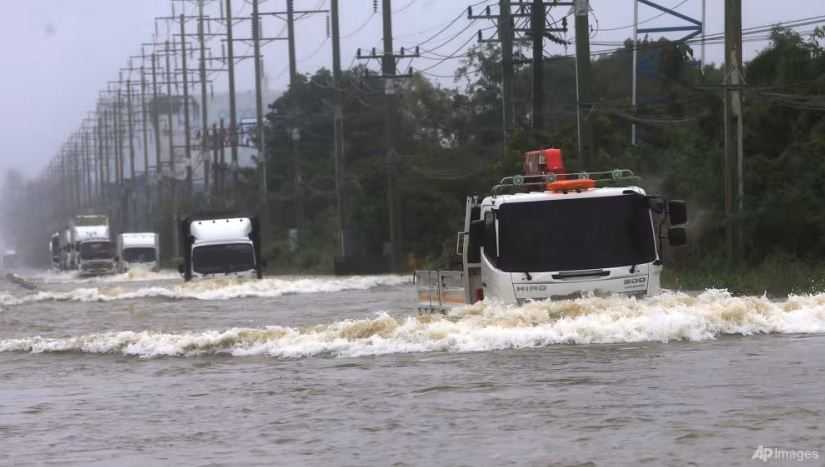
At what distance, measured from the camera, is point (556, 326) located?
22.3 metres

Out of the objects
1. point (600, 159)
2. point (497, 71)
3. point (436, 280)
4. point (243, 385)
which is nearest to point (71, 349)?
point (436, 280)

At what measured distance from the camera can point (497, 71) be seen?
287 ft

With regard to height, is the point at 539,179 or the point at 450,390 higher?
the point at 539,179

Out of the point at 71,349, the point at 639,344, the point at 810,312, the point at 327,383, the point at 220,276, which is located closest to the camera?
the point at 327,383

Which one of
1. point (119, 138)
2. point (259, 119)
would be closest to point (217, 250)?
point (259, 119)

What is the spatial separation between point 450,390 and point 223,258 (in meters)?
36.2

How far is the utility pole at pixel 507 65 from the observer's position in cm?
4803

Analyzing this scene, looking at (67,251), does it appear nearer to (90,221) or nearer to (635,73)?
(90,221)

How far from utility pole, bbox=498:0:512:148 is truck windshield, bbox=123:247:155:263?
4097 cm

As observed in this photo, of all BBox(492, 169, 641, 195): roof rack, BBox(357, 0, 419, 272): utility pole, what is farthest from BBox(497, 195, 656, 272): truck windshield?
BBox(357, 0, 419, 272): utility pole

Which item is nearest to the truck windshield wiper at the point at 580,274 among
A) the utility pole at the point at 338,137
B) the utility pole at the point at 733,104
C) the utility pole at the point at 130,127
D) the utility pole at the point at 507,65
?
the utility pole at the point at 733,104

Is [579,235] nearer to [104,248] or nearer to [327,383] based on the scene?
[327,383]

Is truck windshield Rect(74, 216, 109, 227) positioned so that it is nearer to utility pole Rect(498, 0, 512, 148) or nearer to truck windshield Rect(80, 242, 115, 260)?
truck windshield Rect(80, 242, 115, 260)

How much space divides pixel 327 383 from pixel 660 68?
4445cm
